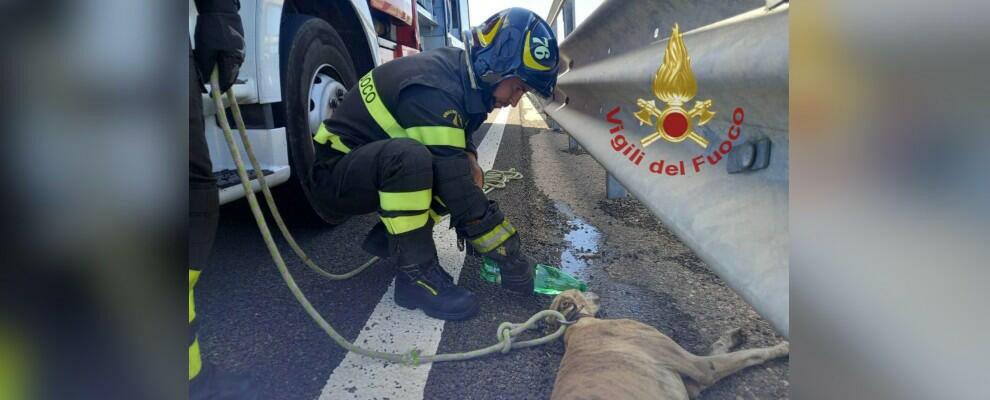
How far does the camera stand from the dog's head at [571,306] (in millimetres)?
1943

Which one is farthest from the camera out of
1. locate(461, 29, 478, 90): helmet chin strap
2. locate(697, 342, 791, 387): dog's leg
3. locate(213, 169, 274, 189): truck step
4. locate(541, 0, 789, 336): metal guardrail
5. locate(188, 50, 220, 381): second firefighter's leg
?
locate(461, 29, 478, 90): helmet chin strap

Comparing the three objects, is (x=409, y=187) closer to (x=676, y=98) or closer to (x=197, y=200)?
(x=197, y=200)

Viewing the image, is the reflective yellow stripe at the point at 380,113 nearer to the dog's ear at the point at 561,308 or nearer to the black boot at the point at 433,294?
the black boot at the point at 433,294

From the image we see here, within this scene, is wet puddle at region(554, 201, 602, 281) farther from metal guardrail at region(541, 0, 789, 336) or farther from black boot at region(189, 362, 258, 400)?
black boot at region(189, 362, 258, 400)

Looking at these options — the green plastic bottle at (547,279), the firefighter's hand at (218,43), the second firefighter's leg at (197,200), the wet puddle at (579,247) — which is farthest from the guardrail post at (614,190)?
the second firefighter's leg at (197,200)

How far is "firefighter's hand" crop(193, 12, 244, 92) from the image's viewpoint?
59.0 inches

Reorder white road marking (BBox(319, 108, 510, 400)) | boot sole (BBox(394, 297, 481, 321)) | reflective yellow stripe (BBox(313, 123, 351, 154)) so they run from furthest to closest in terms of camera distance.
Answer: reflective yellow stripe (BBox(313, 123, 351, 154)) → boot sole (BBox(394, 297, 481, 321)) → white road marking (BBox(319, 108, 510, 400))

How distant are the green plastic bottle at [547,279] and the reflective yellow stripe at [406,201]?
40cm

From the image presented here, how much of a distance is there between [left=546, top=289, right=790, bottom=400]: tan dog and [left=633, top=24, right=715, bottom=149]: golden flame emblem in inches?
21.0

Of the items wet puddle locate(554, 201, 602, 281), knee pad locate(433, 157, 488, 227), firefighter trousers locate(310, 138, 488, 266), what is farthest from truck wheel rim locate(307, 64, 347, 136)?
wet puddle locate(554, 201, 602, 281)
